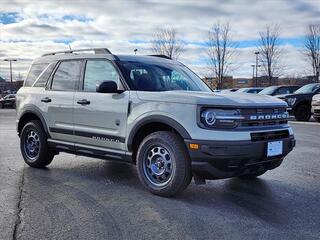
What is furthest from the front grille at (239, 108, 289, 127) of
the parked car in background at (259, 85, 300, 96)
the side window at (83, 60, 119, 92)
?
the parked car in background at (259, 85, 300, 96)

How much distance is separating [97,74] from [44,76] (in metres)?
1.34

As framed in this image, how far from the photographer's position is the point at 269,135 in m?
5.24

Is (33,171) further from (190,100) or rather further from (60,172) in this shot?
(190,100)

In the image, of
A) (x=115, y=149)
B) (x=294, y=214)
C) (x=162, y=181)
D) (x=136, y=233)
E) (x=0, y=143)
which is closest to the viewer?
(x=136, y=233)

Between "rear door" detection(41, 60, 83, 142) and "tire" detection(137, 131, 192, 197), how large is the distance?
156cm

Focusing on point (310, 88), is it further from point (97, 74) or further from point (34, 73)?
point (97, 74)

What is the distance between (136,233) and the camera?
4.08m

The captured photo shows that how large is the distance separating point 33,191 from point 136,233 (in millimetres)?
2105

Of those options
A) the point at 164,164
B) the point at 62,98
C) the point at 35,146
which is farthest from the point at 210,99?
the point at 35,146

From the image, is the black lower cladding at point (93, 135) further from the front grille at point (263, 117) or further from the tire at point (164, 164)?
the front grille at point (263, 117)

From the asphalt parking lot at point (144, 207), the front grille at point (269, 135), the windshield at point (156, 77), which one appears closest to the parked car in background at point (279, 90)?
the asphalt parking lot at point (144, 207)

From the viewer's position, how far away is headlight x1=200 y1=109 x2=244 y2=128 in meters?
4.91

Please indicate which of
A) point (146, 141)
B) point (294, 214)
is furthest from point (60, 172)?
point (294, 214)

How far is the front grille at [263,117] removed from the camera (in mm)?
5023
